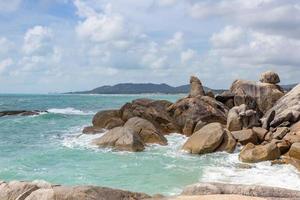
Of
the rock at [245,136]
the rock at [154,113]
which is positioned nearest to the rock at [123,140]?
the rock at [154,113]

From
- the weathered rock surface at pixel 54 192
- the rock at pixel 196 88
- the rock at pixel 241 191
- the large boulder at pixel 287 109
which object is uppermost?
the rock at pixel 196 88

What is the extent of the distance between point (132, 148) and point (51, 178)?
22.1 feet

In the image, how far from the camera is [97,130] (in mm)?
32125

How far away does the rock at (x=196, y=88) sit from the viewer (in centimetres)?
3431

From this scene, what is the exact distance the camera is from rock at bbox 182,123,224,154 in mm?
22812

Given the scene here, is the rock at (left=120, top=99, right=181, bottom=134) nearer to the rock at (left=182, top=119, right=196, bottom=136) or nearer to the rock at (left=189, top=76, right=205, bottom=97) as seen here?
the rock at (left=182, top=119, right=196, bottom=136)

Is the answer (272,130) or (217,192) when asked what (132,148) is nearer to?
(272,130)

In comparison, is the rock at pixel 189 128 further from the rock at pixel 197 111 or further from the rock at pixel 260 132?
the rock at pixel 260 132

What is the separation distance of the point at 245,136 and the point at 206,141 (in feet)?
9.18

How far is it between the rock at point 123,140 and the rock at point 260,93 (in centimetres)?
1062

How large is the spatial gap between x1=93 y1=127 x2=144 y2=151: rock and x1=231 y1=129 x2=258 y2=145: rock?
5.46 meters

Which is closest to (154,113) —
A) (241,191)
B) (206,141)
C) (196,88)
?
(196,88)

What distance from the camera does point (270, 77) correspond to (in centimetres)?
3353

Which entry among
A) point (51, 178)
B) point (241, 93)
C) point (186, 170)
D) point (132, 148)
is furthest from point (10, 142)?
point (241, 93)
